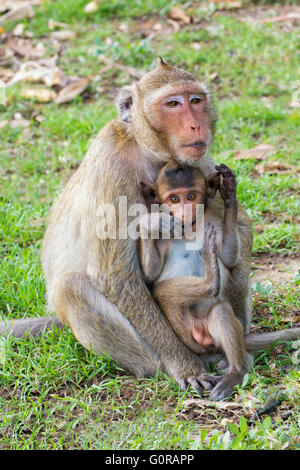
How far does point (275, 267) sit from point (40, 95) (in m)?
4.46

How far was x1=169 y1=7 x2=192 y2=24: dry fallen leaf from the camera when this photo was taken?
10625 millimetres

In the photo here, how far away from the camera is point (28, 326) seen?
5086mm

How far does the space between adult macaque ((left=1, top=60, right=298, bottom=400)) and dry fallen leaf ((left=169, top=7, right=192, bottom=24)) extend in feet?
20.7

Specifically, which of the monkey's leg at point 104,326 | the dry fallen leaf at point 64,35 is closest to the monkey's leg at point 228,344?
the monkey's leg at point 104,326

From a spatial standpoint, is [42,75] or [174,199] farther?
[42,75]

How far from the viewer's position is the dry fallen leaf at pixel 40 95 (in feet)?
29.3

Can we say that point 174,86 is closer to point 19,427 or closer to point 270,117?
point 19,427

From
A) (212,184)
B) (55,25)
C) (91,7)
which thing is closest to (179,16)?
(91,7)

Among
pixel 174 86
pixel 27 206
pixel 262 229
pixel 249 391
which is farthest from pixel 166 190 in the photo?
pixel 27 206

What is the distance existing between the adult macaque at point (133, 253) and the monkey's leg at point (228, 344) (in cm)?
20

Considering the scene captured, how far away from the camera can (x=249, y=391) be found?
4.24m

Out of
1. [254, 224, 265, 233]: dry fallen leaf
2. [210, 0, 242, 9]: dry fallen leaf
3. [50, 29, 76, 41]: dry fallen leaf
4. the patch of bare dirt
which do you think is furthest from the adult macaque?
[210, 0, 242, 9]: dry fallen leaf

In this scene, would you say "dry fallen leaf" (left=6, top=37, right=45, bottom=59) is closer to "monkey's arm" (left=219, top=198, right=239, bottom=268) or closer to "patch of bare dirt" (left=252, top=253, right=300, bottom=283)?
"patch of bare dirt" (left=252, top=253, right=300, bottom=283)

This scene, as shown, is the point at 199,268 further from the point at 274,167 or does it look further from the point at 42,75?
the point at 42,75
